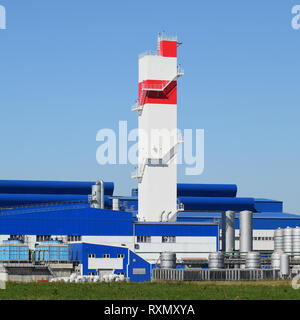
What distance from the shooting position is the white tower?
84.9 metres

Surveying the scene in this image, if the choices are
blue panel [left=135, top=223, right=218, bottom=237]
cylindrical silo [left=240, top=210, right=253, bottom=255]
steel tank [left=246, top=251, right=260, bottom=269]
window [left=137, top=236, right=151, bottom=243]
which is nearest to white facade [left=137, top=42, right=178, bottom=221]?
blue panel [left=135, top=223, right=218, bottom=237]

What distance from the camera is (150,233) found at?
79812 mm

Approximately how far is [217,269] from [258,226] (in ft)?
120

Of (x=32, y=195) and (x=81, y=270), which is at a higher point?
(x=32, y=195)

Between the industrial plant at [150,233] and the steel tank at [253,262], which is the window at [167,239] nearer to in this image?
the industrial plant at [150,233]

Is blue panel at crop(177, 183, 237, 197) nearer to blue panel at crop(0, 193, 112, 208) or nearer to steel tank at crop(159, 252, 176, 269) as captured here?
blue panel at crop(0, 193, 112, 208)

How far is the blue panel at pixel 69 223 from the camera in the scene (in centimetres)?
7619

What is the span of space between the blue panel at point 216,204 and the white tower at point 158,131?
1324 cm

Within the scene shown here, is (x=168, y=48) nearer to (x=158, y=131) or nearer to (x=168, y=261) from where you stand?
(x=158, y=131)

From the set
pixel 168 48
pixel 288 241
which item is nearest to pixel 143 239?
pixel 288 241

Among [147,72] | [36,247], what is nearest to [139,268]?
[36,247]
